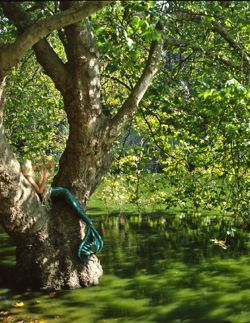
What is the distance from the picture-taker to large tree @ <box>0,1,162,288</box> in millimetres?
8047

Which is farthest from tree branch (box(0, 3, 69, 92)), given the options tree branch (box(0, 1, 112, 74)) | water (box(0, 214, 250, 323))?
water (box(0, 214, 250, 323))

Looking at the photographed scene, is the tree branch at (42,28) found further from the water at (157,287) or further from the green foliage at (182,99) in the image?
the water at (157,287)

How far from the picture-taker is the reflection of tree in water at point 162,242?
10250 mm

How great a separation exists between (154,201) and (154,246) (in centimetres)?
180

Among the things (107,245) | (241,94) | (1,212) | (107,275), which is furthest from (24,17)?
(107,245)

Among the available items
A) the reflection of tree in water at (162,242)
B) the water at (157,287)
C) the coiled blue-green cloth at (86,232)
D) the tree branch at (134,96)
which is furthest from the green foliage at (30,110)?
the tree branch at (134,96)

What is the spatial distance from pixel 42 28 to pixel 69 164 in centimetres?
323

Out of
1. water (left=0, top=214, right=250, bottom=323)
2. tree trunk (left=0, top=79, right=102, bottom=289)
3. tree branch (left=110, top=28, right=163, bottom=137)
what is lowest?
water (left=0, top=214, right=250, bottom=323)

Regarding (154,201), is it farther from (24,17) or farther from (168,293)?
(24,17)

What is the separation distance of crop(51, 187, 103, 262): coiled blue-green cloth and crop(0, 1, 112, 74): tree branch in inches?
104

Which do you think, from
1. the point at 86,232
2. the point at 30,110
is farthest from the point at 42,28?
the point at 30,110

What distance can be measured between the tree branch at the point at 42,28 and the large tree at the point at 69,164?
4.57ft

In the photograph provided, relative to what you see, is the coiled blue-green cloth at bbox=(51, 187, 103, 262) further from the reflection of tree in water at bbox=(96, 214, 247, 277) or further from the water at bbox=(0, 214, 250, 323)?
the reflection of tree in water at bbox=(96, 214, 247, 277)

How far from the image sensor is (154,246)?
12.0m
